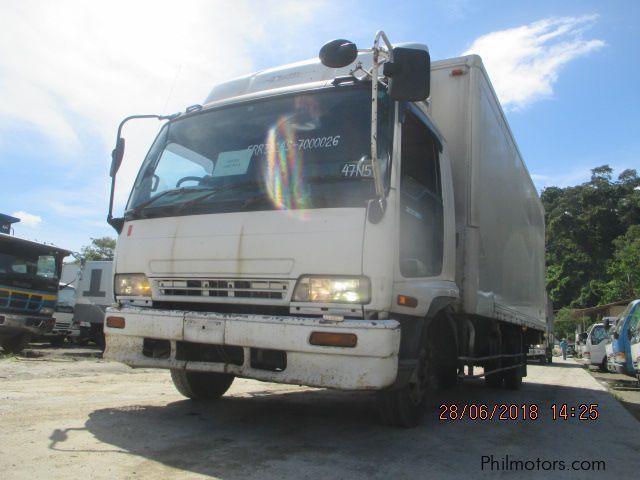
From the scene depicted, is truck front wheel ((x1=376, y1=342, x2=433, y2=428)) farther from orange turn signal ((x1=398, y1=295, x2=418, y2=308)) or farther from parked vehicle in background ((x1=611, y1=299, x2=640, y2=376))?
parked vehicle in background ((x1=611, y1=299, x2=640, y2=376))

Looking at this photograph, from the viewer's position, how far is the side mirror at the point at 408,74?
365 cm

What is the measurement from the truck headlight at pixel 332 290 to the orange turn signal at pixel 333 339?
0.75 feet

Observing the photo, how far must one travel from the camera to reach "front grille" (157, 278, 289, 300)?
3.70 meters

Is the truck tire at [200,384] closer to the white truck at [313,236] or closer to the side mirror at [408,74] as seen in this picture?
the white truck at [313,236]

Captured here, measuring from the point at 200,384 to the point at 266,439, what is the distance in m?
1.56

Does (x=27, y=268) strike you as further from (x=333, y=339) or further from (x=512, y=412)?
(x=333, y=339)

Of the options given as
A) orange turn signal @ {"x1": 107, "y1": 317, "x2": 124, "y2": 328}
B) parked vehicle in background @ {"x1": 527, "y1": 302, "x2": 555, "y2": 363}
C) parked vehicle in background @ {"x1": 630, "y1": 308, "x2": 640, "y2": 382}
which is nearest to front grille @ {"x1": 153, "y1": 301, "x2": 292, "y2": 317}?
orange turn signal @ {"x1": 107, "y1": 317, "x2": 124, "y2": 328}

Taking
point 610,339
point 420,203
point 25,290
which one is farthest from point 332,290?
point 610,339

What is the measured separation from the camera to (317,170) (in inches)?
153

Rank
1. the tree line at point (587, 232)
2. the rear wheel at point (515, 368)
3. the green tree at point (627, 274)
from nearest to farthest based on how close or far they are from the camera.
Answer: the rear wheel at point (515, 368), the green tree at point (627, 274), the tree line at point (587, 232)

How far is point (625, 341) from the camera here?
11969mm

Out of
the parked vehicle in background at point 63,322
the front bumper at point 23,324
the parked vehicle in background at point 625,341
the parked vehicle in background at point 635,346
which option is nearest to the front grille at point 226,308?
the front bumper at point 23,324

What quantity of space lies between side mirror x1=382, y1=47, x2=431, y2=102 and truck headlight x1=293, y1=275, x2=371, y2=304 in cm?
130

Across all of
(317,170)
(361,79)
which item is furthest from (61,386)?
(361,79)
